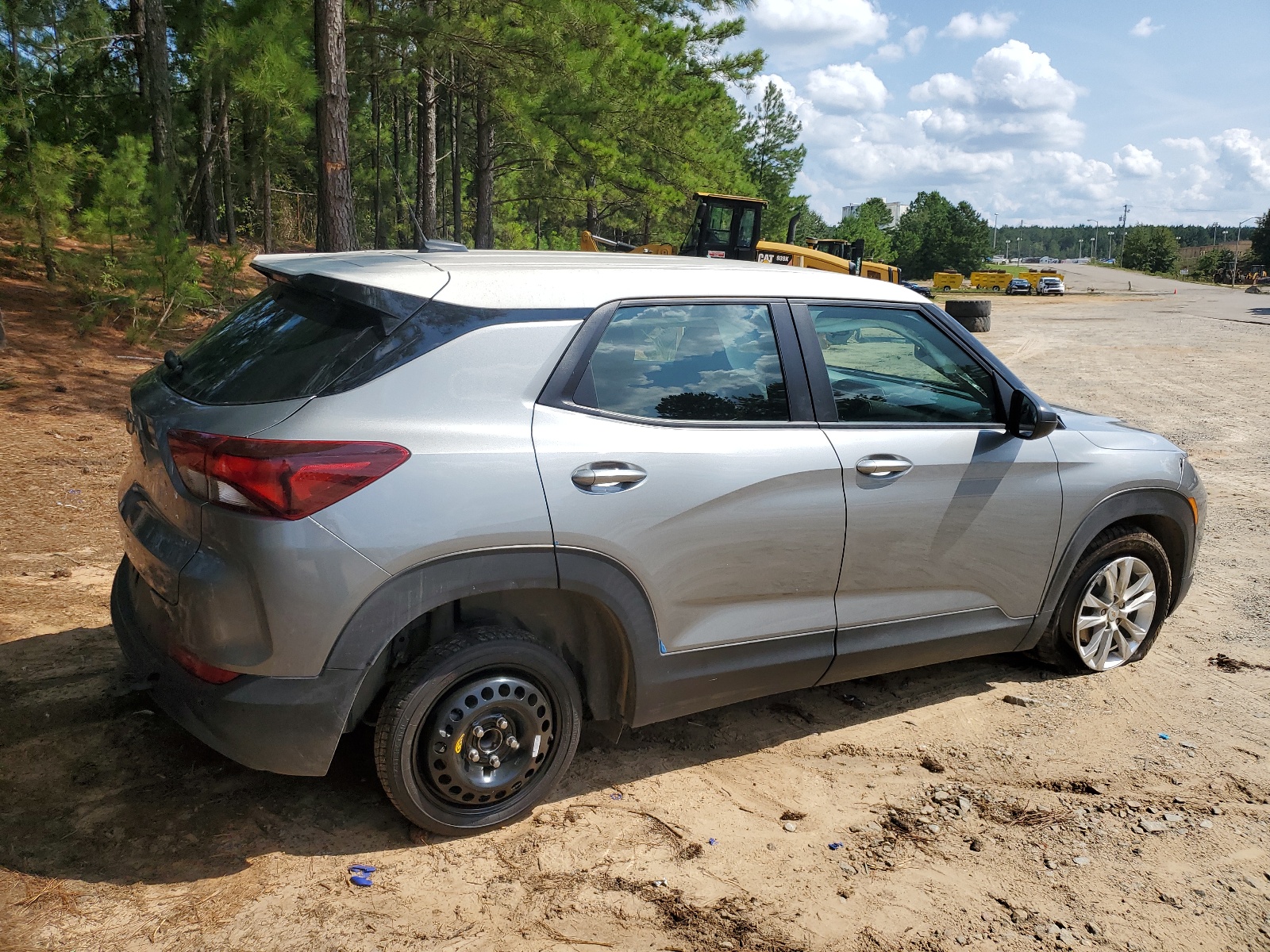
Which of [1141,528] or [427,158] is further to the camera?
[427,158]

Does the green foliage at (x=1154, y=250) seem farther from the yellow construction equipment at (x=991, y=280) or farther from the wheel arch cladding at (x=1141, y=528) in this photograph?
the wheel arch cladding at (x=1141, y=528)

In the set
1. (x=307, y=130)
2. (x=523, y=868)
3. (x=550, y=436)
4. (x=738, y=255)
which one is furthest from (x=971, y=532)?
(x=738, y=255)

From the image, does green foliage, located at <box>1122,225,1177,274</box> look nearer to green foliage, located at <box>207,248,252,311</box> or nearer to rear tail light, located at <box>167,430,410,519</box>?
green foliage, located at <box>207,248,252,311</box>

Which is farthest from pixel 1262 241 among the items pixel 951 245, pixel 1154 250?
pixel 1154 250

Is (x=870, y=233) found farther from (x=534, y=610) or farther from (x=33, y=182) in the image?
(x=534, y=610)

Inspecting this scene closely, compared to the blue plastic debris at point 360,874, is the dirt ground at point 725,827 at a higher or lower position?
higher

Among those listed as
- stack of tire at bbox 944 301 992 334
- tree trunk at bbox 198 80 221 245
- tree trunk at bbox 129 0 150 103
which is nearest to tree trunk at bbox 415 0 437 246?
tree trunk at bbox 198 80 221 245

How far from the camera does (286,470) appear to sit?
271cm

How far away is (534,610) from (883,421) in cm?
150

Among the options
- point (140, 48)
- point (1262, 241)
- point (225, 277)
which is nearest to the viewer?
point (225, 277)

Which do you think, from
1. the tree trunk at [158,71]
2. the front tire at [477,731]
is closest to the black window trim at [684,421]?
the front tire at [477,731]

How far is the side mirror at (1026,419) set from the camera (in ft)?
13.1

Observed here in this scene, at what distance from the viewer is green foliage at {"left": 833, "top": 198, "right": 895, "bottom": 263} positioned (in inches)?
3957

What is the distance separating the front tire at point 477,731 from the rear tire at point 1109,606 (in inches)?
95.2
